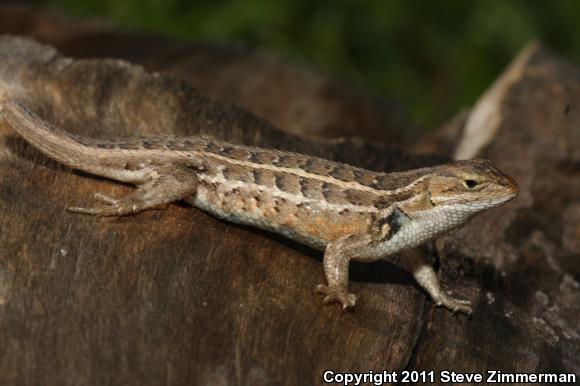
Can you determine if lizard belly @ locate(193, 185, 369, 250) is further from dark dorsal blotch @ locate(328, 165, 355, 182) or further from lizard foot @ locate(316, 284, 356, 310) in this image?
lizard foot @ locate(316, 284, 356, 310)

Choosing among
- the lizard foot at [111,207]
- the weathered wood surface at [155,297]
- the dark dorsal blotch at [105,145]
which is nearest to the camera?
the weathered wood surface at [155,297]

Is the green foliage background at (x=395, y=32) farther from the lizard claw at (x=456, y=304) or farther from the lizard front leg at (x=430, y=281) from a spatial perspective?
the lizard claw at (x=456, y=304)

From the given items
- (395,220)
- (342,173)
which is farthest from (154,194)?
(395,220)

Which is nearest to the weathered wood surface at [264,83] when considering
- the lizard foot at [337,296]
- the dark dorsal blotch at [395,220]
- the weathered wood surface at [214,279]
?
the weathered wood surface at [214,279]

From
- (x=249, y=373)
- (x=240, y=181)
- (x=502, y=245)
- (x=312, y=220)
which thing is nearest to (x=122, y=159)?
(x=240, y=181)

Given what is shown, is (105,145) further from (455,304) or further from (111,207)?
(455,304)

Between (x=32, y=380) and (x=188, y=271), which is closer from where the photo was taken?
(x=32, y=380)

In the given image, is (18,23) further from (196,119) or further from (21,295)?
(21,295)
